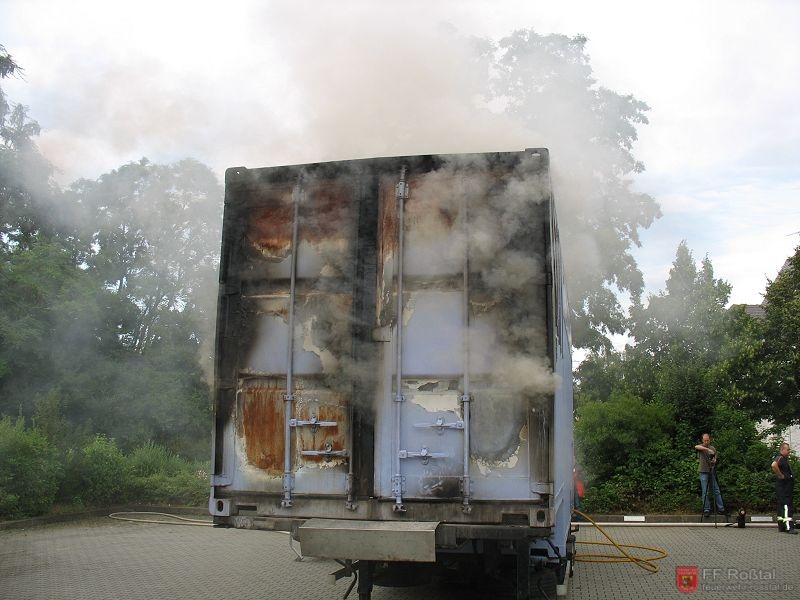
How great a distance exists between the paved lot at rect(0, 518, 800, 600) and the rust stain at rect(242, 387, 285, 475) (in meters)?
2.49

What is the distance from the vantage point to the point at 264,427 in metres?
5.23

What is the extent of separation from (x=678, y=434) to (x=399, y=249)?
34.6ft

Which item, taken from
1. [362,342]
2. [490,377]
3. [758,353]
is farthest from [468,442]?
[758,353]

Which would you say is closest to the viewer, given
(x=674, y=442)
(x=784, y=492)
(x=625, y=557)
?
(x=625, y=557)

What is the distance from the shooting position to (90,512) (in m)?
13.5

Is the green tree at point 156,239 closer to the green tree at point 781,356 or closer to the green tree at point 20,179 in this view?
the green tree at point 20,179

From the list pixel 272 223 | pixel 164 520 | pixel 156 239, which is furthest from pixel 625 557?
pixel 156 239

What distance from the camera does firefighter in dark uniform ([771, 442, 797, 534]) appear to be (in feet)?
37.2

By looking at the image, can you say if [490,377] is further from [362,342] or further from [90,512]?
[90,512]

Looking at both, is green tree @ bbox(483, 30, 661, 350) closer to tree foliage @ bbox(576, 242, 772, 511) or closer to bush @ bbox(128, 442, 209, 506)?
tree foliage @ bbox(576, 242, 772, 511)

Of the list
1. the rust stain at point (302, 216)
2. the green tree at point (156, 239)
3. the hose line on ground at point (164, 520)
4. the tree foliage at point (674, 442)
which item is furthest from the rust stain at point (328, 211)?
the tree foliage at point (674, 442)

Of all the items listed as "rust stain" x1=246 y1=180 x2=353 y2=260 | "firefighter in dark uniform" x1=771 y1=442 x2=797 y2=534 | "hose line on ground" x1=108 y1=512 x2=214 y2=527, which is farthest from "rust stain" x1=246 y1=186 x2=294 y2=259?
"firefighter in dark uniform" x1=771 y1=442 x2=797 y2=534

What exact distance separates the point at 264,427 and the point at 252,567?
4.38 metres

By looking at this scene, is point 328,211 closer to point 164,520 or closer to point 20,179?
point 164,520
